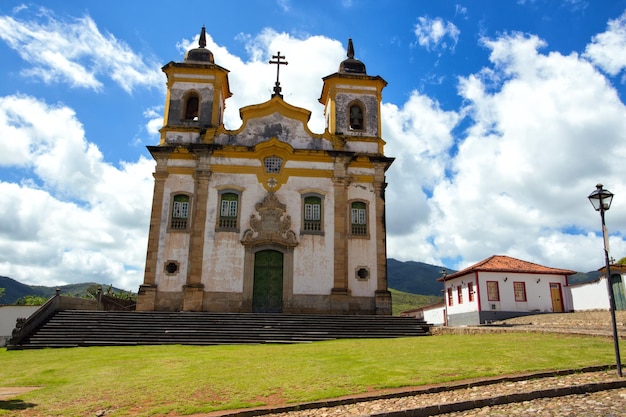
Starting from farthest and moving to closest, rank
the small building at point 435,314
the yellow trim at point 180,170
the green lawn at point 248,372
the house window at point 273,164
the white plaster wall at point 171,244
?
1. the small building at point 435,314
2. the house window at point 273,164
3. the yellow trim at point 180,170
4. the white plaster wall at point 171,244
5. the green lawn at point 248,372

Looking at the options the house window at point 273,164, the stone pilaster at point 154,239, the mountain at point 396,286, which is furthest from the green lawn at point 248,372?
the mountain at point 396,286

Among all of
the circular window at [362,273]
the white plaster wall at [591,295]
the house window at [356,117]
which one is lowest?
the white plaster wall at [591,295]

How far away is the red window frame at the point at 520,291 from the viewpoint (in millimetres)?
24859

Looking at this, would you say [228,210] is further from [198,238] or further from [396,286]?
[396,286]

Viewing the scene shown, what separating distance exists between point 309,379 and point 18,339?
35.3 feet

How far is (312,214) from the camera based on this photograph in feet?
67.2

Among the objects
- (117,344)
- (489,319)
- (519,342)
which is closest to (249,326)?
(117,344)

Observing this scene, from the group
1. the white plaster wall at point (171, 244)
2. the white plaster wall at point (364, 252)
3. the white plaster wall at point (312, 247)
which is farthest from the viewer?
the white plaster wall at point (364, 252)

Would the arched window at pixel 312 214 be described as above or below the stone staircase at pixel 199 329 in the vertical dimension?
above

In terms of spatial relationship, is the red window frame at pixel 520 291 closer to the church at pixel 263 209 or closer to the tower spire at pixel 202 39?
the church at pixel 263 209

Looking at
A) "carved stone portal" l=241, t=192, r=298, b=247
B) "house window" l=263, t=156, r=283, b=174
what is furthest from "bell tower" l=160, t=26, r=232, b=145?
"carved stone portal" l=241, t=192, r=298, b=247

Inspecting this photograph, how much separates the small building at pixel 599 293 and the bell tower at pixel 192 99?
19199 mm

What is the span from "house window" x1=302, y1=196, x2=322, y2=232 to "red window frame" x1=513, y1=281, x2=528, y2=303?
11.7 m

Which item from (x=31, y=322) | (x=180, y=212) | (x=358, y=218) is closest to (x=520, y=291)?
(x=358, y=218)
